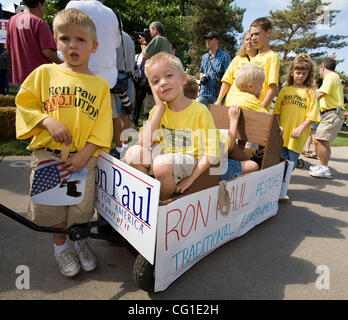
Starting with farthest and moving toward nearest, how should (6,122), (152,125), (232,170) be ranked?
(6,122)
(232,170)
(152,125)

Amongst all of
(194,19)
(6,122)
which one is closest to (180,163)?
(6,122)

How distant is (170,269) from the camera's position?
1562 millimetres

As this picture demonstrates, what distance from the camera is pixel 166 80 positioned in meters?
1.68

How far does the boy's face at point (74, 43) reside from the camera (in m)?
1.47

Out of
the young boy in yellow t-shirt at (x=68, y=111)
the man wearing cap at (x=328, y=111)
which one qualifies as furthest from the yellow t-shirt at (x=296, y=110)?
the young boy in yellow t-shirt at (x=68, y=111)

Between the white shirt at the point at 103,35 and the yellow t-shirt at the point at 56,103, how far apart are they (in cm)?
99

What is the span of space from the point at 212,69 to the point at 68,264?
3.68 meters

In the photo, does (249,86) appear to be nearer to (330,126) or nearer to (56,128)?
(56,128)

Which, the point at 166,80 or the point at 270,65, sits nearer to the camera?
the point at 166,80

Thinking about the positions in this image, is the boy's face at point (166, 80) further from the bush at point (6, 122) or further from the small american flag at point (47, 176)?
the bush at point (6, 122)

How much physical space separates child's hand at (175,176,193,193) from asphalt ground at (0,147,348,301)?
59 centimetres
